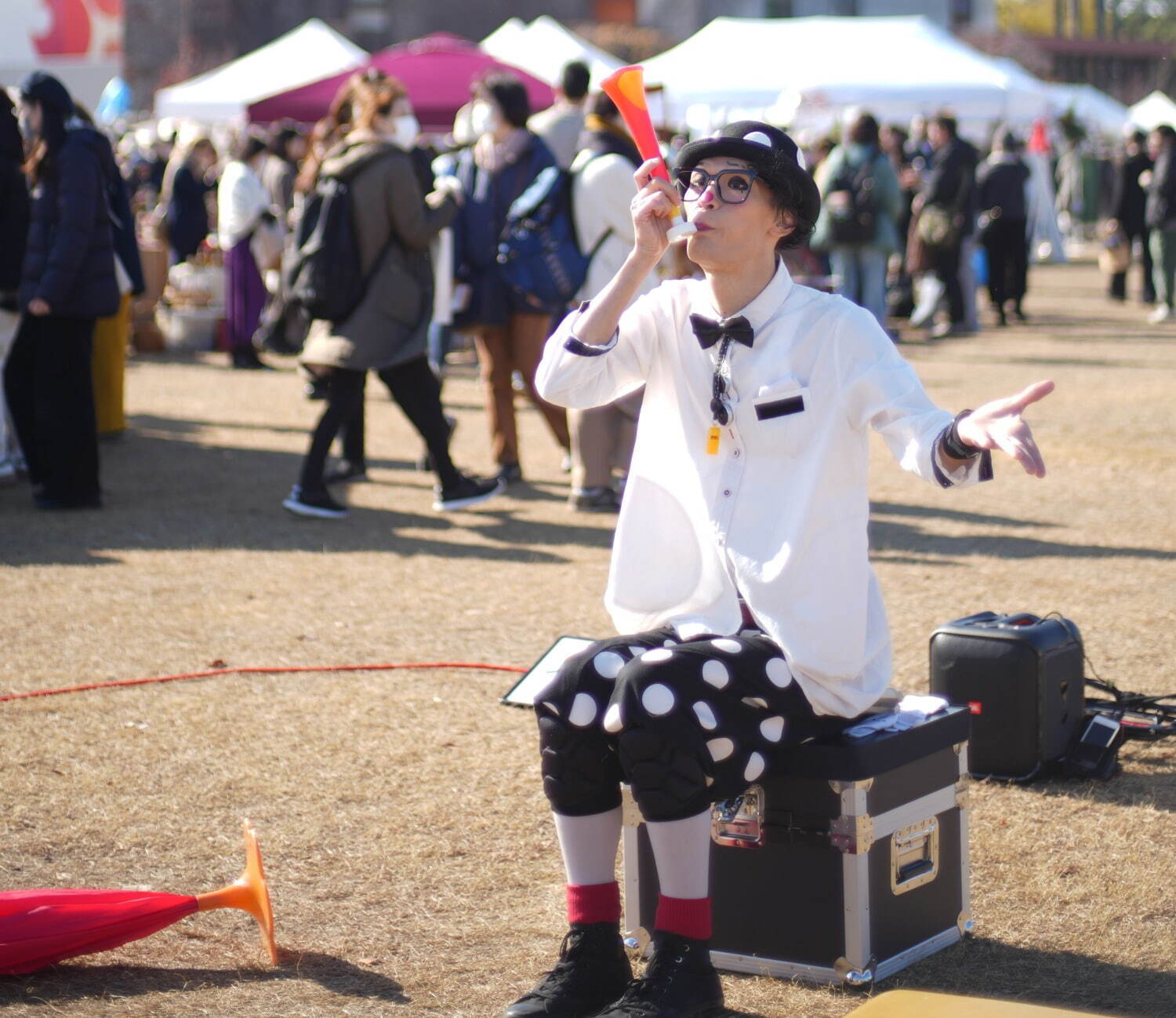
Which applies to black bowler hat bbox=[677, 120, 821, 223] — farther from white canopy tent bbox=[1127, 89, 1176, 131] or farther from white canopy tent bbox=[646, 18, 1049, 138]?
white canopy tent bbox=[1127, 89, 1176, 131]

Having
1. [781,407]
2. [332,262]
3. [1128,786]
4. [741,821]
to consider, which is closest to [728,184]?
[781,407]

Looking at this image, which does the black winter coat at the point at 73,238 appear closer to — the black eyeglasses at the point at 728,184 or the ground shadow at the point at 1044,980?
the black eyeglasses at the point at 728,184

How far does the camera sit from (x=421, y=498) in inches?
331

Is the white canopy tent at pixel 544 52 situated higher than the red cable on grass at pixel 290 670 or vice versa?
the white canopy tent at pixel 544 52

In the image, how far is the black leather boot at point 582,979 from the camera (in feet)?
9.87

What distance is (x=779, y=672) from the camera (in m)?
3.08

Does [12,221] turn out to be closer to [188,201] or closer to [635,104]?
[635,104]

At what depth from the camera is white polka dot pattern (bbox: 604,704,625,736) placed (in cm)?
294

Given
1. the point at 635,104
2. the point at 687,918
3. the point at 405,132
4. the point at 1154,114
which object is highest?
the point at 1154,114

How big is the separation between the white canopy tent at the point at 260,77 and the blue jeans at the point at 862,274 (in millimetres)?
8586

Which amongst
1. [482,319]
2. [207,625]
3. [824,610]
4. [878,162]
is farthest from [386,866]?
[878,162]

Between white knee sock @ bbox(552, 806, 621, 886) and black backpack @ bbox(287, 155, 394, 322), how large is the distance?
4.52m

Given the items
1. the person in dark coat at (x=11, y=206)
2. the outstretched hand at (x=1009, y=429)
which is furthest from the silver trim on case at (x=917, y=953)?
the person in dark coat at (x=11, y=206)

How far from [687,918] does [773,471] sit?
86 cm
